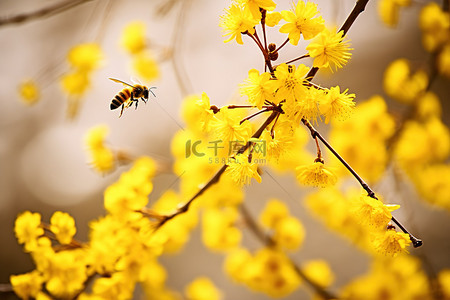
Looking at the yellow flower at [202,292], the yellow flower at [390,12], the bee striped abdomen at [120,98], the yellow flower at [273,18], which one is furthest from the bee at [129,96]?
the yellow flower at [202,292]

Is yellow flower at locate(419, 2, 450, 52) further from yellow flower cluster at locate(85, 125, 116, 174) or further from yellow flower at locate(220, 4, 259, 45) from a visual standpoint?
yellow flower cluster at locate(85, 125, 116, 174)

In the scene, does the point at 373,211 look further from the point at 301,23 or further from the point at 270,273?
the point at 270,273

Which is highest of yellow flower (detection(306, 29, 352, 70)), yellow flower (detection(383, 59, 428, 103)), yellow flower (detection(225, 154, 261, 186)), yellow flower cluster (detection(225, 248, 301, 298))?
yellow flower (detection(306, 29, 352, 70))

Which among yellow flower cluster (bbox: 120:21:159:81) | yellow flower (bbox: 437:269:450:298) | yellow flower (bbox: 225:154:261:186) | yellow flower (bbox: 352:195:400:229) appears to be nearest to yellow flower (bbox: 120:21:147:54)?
yellow flower cluster (bbox: 120:21:159:81)

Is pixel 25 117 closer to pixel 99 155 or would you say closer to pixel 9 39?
pixel 9 39

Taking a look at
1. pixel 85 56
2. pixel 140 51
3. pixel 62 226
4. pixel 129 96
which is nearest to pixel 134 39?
pixel 140 51

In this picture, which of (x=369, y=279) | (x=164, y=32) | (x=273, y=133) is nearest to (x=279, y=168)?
(x=369, y=279)
